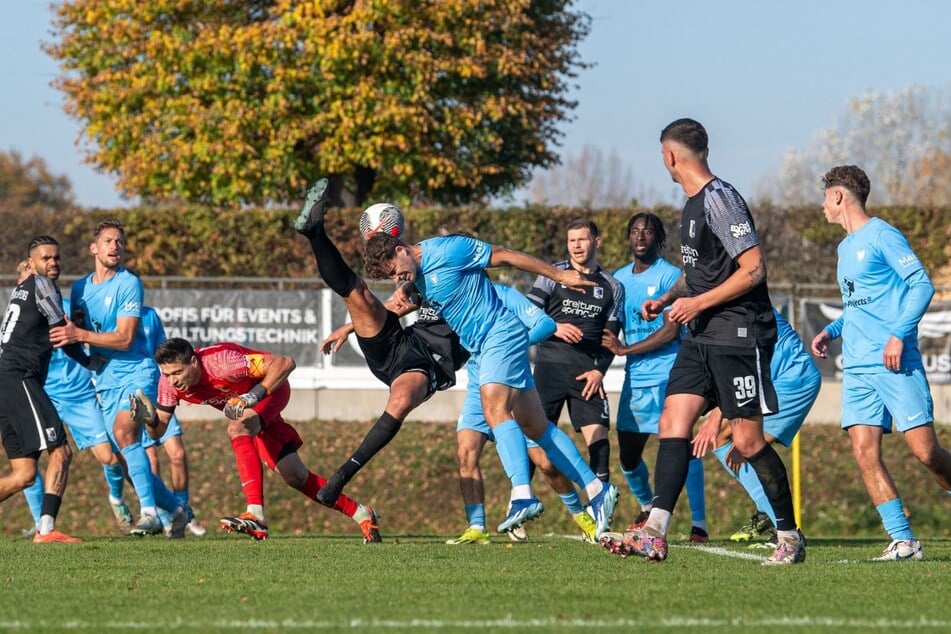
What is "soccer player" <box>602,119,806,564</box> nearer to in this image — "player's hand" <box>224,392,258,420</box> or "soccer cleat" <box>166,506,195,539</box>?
"player's hand" <box>224,392,258,420</box>

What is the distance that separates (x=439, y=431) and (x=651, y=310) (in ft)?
38.6

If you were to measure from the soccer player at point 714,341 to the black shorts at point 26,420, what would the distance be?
528 cm

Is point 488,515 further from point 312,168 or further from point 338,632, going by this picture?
point 312,168

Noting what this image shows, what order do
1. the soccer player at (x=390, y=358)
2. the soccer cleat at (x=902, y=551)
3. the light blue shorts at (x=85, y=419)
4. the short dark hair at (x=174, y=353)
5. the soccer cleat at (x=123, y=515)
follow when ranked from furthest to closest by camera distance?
the soccer cleat at (x=123, y=515) → the light blue shorts at (x=85, y=419) → the soccer player at (x=390, y=358) → the short dark hair at (x=174, y=353) → the soccer cleat at (x=902, y=551)

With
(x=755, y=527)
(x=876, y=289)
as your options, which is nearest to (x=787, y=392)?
(x=755, y=527)

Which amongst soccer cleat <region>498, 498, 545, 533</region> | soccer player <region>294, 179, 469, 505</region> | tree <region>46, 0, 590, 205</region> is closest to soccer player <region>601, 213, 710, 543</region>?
soccer player <region>294, 179, 469, 505</region>

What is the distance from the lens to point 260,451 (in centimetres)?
1079

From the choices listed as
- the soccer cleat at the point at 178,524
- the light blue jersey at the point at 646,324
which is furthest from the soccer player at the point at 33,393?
the light blue jersey at the point at 646,324

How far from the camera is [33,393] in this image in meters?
10.8

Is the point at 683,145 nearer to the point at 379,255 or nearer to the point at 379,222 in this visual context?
the point at 379,255

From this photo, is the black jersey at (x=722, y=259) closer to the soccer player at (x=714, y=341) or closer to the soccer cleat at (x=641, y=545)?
the soccer player at (x=714, y=341)

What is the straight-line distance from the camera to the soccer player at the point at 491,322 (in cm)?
887

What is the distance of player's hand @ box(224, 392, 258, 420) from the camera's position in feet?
31.7

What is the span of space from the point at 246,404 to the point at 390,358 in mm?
1149
